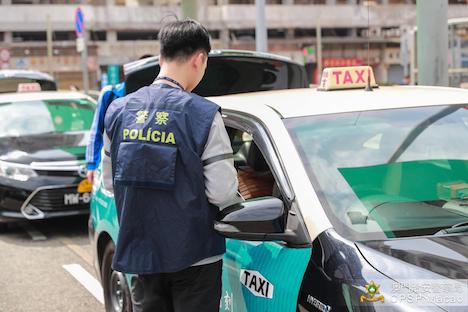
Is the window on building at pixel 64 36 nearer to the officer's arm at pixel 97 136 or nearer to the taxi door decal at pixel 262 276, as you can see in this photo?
the officer's arm at pixel 97 136

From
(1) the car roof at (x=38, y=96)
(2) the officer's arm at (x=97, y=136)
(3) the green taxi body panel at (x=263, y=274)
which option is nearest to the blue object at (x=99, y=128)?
(2) the officer's arm at (x=97, y=136)

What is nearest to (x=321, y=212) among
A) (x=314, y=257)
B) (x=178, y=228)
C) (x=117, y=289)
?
(x=314, y=257)

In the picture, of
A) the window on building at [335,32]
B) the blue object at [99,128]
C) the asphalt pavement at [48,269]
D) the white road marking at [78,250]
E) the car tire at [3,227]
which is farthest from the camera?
the window on building at [335,32]

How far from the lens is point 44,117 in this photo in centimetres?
850

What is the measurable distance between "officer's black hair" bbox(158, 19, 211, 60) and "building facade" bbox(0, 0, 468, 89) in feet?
143

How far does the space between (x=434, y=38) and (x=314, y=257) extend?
4.30 m

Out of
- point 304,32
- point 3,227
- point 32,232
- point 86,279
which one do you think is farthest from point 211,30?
point 86,279

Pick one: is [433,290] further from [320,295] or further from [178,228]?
[178,228]

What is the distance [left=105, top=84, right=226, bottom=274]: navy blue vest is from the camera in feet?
7.27

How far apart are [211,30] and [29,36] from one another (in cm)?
1368

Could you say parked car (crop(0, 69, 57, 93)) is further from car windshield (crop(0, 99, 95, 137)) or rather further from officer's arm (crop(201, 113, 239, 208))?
officer's arm (crop(201, 113, 239, 208))

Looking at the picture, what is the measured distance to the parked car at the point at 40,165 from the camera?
7.04 m

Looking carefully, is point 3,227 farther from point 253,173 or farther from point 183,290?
point 183,290

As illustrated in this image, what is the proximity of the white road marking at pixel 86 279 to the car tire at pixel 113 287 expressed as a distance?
1.05m
